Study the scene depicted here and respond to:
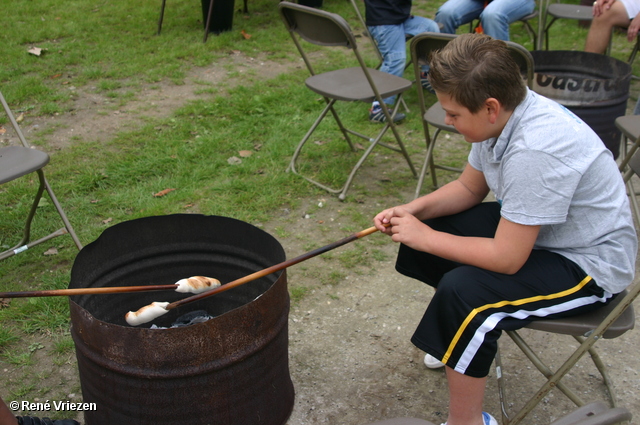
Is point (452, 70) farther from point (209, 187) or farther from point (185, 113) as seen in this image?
point (185, 113)

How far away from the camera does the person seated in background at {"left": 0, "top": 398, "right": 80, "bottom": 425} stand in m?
1.81

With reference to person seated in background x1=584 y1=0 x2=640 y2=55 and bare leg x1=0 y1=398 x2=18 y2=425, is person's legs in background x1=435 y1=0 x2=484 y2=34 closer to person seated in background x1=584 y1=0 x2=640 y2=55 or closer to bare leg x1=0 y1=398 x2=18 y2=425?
person seated in background x1=584 y1=0 x2=640 y2=55

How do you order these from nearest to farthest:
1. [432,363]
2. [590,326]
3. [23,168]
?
[590,326] < [432,363] < [23,168]

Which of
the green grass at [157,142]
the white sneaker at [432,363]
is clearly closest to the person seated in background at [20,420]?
the green grass at [157,142]

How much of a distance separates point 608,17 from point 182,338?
15.6ft

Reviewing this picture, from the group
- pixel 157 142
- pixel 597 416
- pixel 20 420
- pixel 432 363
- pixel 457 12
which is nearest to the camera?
pixel 597 416

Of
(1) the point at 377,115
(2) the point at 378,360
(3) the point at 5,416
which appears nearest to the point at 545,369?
(2) the point at 378,360

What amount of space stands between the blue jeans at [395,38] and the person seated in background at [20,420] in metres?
3.78

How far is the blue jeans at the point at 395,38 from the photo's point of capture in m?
5.05

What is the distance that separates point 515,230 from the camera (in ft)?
5.90

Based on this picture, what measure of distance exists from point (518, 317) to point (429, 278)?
0.52 meters

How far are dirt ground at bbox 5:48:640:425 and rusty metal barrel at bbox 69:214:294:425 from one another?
24 cm

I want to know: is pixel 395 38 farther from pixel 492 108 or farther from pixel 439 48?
pixel 492 108

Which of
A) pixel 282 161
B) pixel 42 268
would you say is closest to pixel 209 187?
pixel 282 161
